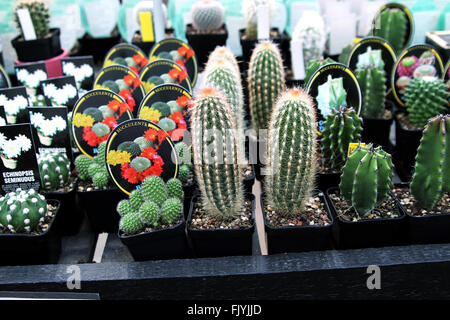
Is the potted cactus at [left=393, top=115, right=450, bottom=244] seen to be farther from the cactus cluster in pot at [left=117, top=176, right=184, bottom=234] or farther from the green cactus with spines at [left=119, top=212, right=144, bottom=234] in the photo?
the green cactus with spines at [left=119, top=212, right=144, bottom=234]

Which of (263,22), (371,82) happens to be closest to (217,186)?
(371,82)

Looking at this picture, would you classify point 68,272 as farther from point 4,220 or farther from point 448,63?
point 448,63

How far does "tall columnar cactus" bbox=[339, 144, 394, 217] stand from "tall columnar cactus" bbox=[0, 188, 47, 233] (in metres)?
1.26

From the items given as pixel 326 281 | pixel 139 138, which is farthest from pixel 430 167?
pixel 139 138

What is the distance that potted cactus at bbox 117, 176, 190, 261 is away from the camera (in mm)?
1631

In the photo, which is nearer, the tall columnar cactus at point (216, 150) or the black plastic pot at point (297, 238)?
the tall columnar cactus at point (216, 150)

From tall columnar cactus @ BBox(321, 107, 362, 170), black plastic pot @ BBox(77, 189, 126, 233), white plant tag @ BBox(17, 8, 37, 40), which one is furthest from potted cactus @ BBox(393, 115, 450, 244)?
white plant tag @ BBox(17, 8, 37, 40)

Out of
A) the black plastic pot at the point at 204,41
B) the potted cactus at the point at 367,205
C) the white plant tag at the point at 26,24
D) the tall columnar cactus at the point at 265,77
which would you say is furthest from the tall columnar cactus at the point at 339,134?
the white plant tag at the point at 26,24

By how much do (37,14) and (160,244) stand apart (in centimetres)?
242

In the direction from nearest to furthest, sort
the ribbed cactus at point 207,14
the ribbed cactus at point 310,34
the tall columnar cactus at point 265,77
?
1. the tall columnar cactus at point 265,77
2. the ribbed cactus at point 310,34
3. the ribbed cactus at point 207,14

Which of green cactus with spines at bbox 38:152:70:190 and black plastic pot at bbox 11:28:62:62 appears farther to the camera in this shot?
black plastic pot at bbox 11:28:62:62

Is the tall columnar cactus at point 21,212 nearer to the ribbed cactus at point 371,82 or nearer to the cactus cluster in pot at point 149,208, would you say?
the cactus cluster in pot at point 149,208

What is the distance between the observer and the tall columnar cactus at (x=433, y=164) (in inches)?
63.1

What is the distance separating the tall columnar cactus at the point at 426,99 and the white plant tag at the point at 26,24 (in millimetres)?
2555
